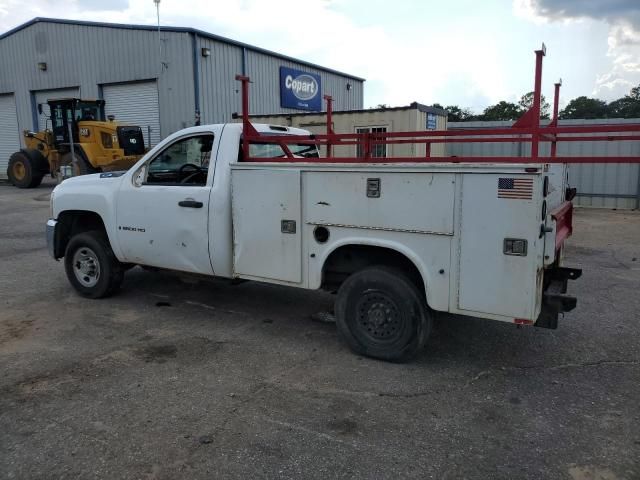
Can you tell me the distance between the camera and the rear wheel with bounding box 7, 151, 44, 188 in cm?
1970

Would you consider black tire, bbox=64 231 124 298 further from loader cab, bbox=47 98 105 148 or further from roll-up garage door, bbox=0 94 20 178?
roll-up garage door, bbox=0 94 20 178

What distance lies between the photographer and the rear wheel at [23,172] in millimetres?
19703

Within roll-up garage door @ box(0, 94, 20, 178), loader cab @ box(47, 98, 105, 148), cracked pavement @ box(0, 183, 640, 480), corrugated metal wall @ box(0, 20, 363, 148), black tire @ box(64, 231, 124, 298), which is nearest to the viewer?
cracked pavement @ box(0, 183, 640, 480)

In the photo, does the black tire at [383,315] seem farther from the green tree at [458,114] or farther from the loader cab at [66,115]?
the green tree at [458,114]

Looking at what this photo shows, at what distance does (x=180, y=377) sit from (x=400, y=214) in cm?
221

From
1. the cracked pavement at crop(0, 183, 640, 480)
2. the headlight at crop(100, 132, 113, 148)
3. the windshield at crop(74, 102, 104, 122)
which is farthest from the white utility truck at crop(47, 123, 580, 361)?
the windshield at crop(74, 102, 104, 122)

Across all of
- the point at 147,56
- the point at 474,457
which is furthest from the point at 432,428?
the point at 147,56

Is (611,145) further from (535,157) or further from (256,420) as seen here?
(256,420)

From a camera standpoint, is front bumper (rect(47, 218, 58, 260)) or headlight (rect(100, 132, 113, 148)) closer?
front bumper (rect(47, 218, 58, 260))

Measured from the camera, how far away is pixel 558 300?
4.16 m

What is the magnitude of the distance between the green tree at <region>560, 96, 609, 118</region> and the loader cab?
111ft

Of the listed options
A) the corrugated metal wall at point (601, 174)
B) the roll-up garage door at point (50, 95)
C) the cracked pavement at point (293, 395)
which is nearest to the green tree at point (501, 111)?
the corrugated metal wall at point (601, 174)

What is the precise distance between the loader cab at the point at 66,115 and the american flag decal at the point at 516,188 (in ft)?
60.4

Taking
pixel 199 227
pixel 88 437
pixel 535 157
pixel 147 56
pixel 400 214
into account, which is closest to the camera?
pixel 88 437
